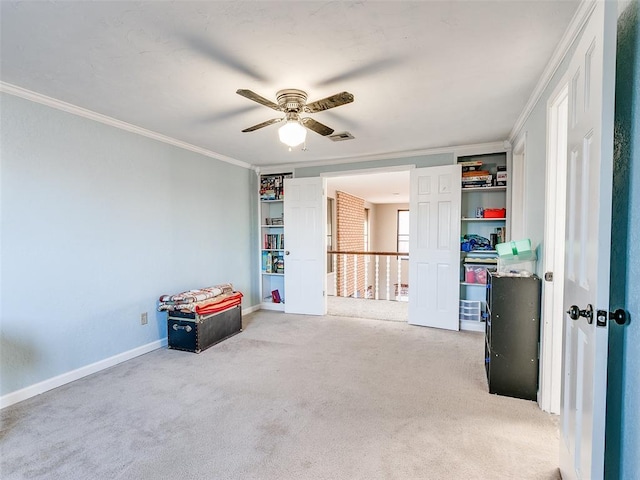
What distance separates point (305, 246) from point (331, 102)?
2843mm

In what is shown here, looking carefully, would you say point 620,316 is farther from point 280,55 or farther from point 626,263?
point 280,55

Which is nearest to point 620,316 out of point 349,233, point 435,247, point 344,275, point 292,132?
point 292,132

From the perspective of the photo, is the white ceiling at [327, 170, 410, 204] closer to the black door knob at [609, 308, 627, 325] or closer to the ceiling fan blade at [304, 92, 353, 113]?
the ceiling fan blade at [304, 92, 353, 113]

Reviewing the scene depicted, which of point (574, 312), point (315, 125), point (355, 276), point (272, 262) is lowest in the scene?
point (355, 276)

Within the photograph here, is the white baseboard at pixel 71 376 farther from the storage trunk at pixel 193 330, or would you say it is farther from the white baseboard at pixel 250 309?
the white baseboard at pixel 250 309

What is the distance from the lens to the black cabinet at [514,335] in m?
2.26

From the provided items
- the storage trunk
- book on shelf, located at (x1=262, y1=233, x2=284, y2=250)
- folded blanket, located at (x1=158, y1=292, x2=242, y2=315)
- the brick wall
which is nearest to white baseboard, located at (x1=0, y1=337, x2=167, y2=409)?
the storage trunk

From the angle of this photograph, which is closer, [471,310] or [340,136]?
[340,136]

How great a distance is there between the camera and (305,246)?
15.3 feet

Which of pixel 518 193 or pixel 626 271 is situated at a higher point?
pixel 518 193

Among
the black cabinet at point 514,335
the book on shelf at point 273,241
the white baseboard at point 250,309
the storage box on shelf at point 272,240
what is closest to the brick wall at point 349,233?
the storage box on shelf at point 272,240

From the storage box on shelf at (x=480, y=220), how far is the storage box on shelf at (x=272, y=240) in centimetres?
256

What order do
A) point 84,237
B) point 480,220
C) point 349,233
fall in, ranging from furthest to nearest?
point 349,233, point 480,220, point 84,237

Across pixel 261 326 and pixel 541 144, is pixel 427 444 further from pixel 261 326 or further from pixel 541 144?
pixel 261 326
